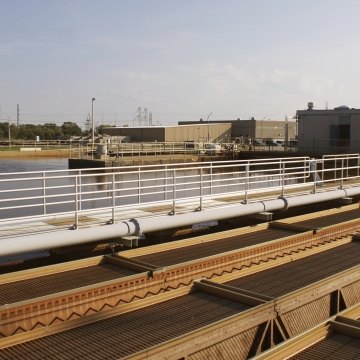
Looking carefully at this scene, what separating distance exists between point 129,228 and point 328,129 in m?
37.5

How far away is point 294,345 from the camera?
20.1 ft

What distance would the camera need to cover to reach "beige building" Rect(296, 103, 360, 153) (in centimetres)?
4303

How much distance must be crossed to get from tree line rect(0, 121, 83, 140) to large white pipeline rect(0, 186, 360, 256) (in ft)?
299

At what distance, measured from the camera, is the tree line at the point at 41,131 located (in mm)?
106625

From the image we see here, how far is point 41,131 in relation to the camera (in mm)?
113438

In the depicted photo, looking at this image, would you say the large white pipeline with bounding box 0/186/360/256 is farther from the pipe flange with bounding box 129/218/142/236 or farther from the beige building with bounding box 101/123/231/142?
the beige building with bounding box 101/123/231/142

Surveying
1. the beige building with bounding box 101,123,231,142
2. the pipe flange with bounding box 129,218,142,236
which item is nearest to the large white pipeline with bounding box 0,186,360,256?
the pipe flange with bounding box 129,218,142,236

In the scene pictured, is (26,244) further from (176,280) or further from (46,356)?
(46,356)

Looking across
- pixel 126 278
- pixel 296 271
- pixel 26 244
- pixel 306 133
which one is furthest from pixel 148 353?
pixel 306 133

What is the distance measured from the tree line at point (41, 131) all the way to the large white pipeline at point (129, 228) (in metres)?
91.2

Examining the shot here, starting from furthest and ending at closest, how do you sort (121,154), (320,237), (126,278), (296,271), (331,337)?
(121,154), (320,237), (296,271), (126,278), (331,337)

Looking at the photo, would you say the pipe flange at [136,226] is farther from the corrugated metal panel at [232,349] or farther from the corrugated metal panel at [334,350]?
the corrugated metal panel at [334,350]

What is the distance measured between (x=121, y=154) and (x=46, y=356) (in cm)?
3690

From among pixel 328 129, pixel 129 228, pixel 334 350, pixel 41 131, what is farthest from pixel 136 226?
pixel 41 131
